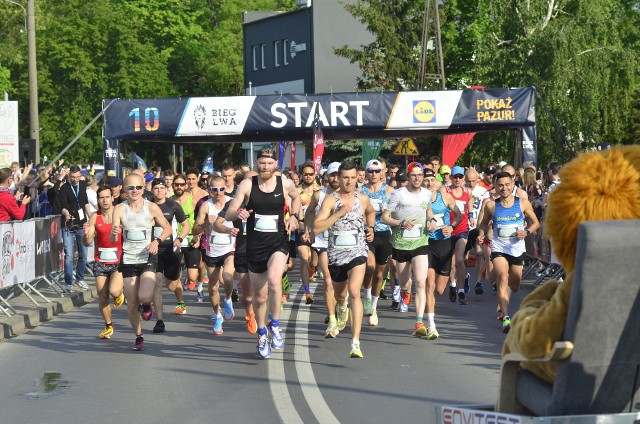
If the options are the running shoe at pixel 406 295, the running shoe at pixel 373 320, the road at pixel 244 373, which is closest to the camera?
the road at pixel 244 373

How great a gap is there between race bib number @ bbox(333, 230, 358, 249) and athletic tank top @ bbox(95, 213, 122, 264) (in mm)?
2557

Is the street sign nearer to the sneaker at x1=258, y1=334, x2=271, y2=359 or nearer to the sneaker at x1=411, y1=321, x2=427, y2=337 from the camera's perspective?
the sneaker at x1=411, y1=321, x2=427, y2=337

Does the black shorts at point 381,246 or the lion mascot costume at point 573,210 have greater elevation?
the lion mascot costume at point 573,210

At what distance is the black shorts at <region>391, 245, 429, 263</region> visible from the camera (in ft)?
45.3

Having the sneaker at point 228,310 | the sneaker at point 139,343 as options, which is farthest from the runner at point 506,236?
the sneaker at point 139,343

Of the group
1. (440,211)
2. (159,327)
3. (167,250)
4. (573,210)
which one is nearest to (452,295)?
(440,211)

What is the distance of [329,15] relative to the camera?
69562 mm

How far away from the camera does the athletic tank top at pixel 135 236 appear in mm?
12977

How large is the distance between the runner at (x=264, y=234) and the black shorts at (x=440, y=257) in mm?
3046

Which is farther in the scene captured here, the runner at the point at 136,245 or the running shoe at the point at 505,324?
the running shoe at the point at 505,324

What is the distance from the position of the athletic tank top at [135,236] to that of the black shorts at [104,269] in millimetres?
456

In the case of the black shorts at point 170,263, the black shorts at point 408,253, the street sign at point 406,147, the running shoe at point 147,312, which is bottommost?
the running shoe at point 147,312

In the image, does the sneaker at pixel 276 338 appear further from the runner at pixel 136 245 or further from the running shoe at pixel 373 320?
the running shoe at pixel 373 320

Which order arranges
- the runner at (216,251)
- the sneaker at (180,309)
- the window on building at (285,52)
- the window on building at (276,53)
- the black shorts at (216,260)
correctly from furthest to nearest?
the window on building at (276,53) → the window on building at (285,52) → the sneaker at (180,309) → the black shorts at (216,260) → the runner at (216,251)
